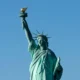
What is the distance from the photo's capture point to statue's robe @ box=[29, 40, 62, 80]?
960 inches

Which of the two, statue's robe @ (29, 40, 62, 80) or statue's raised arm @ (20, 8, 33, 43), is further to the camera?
statue's raised arm @ (20, 8, 33, 43)

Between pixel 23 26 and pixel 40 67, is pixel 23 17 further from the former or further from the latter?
pixel 40 67

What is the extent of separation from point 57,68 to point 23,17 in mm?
2548

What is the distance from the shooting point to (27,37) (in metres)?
25.0

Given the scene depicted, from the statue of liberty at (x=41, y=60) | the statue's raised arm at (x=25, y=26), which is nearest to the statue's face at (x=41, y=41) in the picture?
the statue of liberty at (x=41, y=60)

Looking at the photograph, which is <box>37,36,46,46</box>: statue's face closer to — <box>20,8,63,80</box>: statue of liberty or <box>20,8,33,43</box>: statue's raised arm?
<box>20,8,63,80</box>: statue of liberty

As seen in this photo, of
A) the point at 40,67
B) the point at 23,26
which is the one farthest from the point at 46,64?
the point at 23,26

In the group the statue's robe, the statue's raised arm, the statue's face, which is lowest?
the statue's robe

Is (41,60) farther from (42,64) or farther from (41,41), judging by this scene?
(41,41)

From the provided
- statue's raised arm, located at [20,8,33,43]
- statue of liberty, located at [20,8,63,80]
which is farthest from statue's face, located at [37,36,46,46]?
statue's raised arm, located at [20,8,33,43]

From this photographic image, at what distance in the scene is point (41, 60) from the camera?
24641 millimetres

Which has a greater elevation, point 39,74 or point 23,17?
point 23,17

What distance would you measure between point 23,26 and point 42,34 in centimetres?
83

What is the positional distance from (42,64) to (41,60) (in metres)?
0.18
